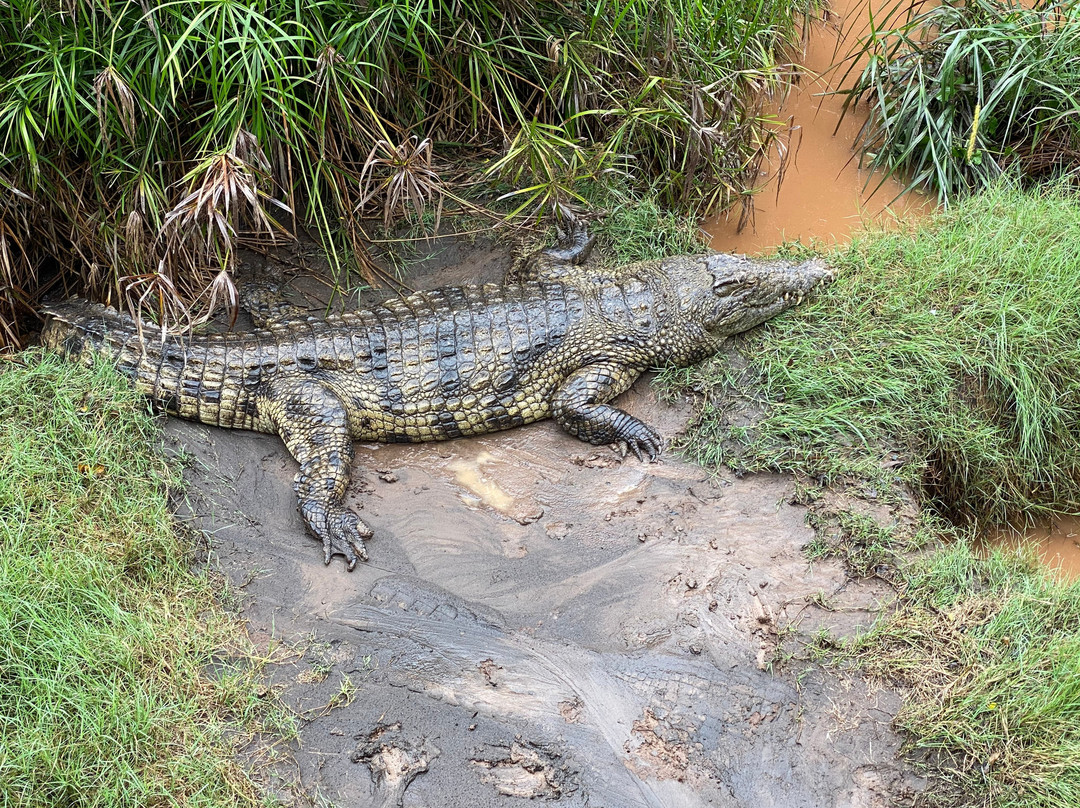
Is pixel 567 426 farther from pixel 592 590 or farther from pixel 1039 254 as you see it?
pixel 1039 254

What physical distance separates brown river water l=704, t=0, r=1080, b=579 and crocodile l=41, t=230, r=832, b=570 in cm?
77

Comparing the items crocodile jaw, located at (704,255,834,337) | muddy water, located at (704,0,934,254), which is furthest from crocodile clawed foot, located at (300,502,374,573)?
muddy water, located at (704,0,934,254)

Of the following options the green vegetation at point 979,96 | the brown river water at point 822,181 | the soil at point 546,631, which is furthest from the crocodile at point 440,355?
the green vegetation at point 979,96

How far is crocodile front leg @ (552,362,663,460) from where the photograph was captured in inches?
180

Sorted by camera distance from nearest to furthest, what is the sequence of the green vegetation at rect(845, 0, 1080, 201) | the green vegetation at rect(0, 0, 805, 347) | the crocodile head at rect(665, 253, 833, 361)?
the green vegetation at rect(0, 0, 805, 347) → the crocodile head at rect(665, 253, 833, 361) → the green vegetation at rect(845, 0, 1080, 201)

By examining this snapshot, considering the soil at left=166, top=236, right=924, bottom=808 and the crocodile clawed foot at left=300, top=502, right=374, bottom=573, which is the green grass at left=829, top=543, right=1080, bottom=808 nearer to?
the soil at left=166, top=236, right=924, bottom=808

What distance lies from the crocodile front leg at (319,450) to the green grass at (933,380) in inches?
68.4

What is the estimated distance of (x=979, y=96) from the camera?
5.75m

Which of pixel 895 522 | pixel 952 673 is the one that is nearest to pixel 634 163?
pixel 895 522

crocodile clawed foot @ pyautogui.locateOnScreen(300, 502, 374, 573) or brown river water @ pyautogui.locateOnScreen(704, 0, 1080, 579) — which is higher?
brown river water @ pyautogui.locateOnScreen(704, 0, 1080, 579)

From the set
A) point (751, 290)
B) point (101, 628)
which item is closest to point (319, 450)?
point (101, 628)

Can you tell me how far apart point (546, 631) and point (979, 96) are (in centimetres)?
451

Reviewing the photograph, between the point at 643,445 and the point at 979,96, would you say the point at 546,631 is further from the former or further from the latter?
the point at 979,96

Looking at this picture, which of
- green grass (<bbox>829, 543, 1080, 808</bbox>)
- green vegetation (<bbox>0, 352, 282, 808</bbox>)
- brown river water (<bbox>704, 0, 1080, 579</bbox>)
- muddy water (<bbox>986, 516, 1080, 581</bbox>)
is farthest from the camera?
brown river water (<bbox>704, 0, 1080, 579</bbox>)
